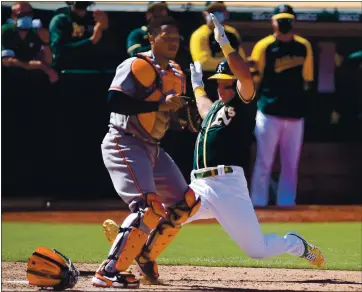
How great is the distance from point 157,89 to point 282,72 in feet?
17.2

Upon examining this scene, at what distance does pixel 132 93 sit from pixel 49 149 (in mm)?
5990

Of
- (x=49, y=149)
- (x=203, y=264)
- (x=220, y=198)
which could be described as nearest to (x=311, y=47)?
(x=49, y=149)

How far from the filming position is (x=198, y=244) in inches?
367

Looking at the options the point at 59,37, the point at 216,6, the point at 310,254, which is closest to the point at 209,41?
the point at 216,6

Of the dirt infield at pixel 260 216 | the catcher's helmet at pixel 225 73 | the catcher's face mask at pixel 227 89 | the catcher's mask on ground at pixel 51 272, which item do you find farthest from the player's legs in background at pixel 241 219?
the dirt infield at pixel 260 216

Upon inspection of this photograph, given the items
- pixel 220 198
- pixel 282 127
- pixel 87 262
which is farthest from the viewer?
pixel 282 127

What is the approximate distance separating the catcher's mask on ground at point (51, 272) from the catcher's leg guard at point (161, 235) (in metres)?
0.51

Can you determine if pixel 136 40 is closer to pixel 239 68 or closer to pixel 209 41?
pixel 209 41

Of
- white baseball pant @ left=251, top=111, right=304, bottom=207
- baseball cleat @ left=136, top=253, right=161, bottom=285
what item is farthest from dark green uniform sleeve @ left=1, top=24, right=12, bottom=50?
baseball cleat @ left=136, top=253, right=161, bottom=285

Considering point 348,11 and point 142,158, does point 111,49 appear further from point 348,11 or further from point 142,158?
point 142,158

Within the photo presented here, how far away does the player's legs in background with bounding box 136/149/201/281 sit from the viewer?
6602mm

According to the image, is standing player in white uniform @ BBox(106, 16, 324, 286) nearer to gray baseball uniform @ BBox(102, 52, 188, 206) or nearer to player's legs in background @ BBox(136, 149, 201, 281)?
player's legs in background @ BBox(136, 149, 201, 281)

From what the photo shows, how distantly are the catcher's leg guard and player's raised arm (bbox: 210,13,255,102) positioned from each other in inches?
30.0

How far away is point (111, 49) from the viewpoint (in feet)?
39.2
